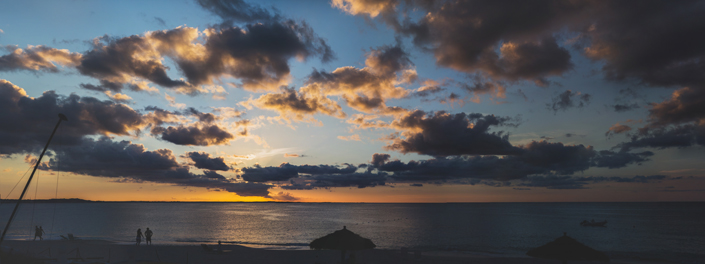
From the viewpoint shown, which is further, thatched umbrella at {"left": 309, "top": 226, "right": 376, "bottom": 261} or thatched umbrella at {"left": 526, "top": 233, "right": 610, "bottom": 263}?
thatched umbrella at {"left": 309, "top": 226, "right": 376, "bottom": 261}

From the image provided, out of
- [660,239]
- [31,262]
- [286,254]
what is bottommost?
[660,239]

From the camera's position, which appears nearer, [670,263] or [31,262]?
[31,262]

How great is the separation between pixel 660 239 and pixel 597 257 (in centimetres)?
6426

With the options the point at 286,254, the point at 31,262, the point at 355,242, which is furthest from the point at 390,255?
the point at 31,262

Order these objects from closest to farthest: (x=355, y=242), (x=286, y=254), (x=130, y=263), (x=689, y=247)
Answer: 1. (x=130, y=263)
2. (x=355, y=242)
3. (x=286, y=254)
4. (x=689, y=247)

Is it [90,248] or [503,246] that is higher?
[90,248]

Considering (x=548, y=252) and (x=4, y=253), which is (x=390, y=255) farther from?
(x=4, y=253)

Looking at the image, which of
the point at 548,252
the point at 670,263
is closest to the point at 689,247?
the point at 670,263

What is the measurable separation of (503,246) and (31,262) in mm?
53896

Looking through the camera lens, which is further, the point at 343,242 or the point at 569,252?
the point at 343,242

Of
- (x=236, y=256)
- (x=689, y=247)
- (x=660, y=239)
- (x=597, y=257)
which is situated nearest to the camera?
(x=597, y=257)

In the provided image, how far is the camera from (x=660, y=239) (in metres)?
61.7

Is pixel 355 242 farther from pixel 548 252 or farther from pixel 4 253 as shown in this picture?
pixel 4 253

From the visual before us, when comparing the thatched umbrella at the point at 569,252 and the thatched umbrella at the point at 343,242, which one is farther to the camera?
the thatched umbrella at the point at 343,242
